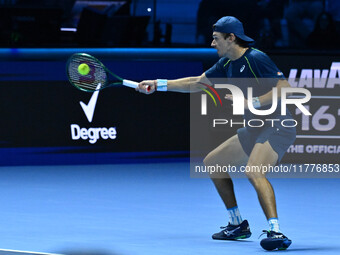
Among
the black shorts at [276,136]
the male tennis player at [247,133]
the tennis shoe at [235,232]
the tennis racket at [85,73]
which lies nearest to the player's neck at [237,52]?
the male tennis player at [247,133]

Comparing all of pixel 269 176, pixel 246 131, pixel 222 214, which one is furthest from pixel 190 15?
pixel 246 131

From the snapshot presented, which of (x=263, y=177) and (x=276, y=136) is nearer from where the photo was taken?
(x=263, y=177)

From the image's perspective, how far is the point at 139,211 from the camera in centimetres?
815

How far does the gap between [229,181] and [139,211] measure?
5.41 feet

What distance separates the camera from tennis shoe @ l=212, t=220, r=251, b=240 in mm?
6699

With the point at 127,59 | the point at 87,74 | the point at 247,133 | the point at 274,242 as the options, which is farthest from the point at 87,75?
the point at 127,59

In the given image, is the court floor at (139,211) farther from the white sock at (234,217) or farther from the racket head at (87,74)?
the racket head at (87,74)

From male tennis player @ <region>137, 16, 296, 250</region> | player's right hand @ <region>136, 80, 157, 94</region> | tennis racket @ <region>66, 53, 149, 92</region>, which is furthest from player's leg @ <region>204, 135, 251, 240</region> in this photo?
tennis racket @ <region>66, 53, 149, 92</region>

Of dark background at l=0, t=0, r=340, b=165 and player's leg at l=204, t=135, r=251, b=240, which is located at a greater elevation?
dark background at l=0, t=0, r=340, b=165

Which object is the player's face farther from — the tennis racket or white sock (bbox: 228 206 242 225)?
white sock (bbox: 228 206 242 225)

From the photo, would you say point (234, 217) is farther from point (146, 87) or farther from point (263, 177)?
point (146, 87)

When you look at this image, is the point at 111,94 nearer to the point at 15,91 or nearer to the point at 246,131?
the point at 15,91

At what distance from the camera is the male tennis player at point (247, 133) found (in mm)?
6184

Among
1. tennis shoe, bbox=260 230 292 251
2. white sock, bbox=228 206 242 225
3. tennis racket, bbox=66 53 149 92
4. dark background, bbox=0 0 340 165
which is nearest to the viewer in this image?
tennis shoe, bbox=260 230 292 251
